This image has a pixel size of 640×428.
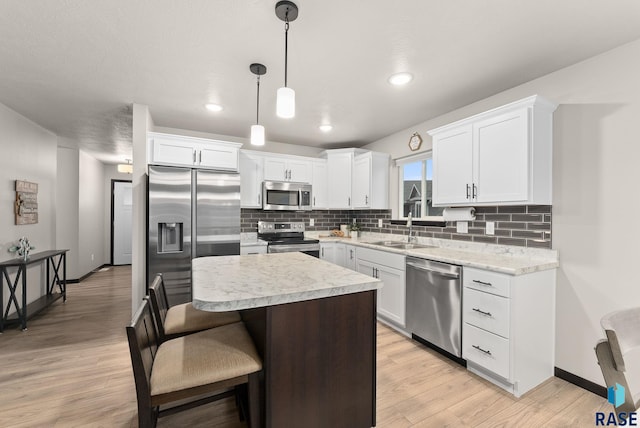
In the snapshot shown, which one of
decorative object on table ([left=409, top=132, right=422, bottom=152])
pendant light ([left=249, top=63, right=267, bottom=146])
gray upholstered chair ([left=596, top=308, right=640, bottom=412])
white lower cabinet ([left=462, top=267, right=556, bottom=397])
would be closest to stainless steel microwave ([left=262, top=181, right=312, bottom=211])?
decorative object on table ([left=409, top=132, right=422, bottom=152])

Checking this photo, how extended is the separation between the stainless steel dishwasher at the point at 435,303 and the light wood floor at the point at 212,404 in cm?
17

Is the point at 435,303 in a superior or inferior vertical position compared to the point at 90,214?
inferior

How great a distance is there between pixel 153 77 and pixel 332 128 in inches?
84.1

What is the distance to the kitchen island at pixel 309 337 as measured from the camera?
127 cm

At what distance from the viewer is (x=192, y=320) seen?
176cm

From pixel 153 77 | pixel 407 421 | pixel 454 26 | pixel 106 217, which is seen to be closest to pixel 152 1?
pixel 153 77

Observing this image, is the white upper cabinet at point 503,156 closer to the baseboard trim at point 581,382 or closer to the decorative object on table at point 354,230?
the baseboard trim at point 581,382

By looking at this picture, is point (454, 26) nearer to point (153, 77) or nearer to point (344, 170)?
point (153, 77)

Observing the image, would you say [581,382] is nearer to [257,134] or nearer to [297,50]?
[257,134]

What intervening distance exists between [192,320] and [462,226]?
8.81 feet

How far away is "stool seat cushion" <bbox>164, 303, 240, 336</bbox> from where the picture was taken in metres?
1.69

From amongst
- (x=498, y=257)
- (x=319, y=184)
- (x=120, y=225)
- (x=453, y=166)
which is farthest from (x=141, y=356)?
(x=120, y=225)

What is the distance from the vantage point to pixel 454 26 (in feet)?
5.74

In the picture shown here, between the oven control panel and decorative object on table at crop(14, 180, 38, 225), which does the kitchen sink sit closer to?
the oven control panel
